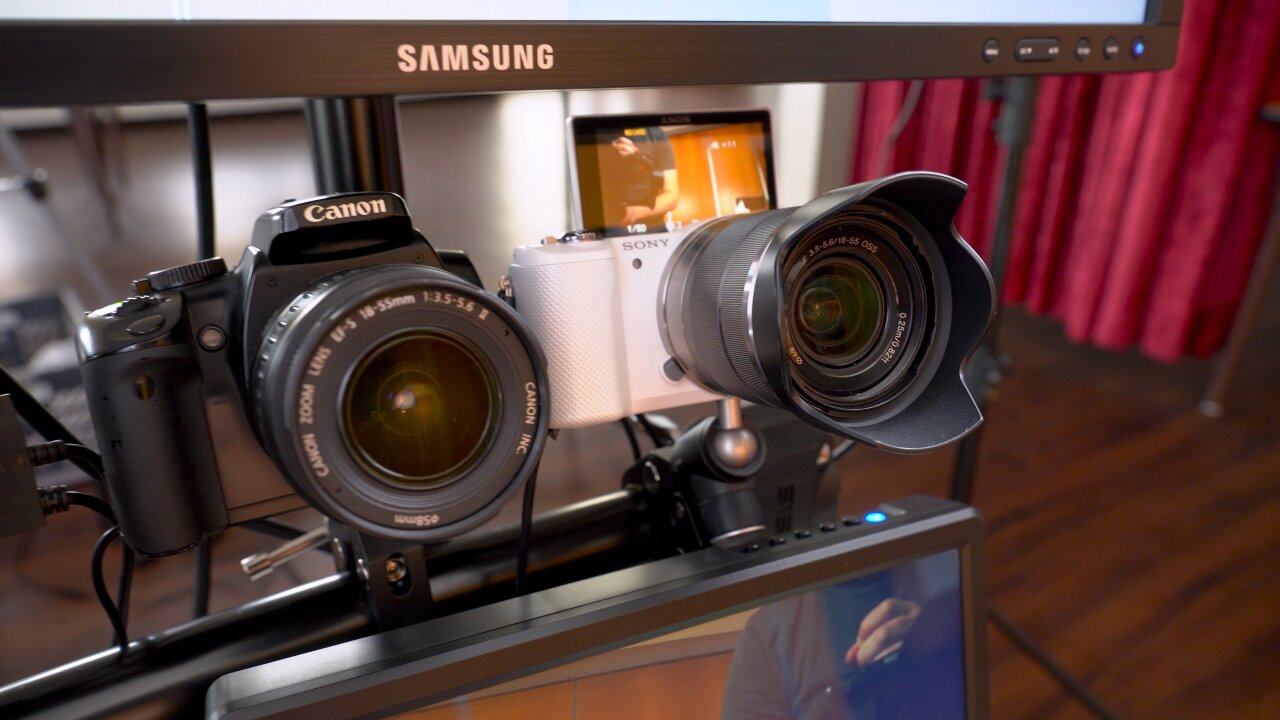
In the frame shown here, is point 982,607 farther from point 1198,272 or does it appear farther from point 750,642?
point 1198,272

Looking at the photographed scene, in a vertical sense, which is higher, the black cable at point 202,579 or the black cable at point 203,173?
the black cable at point 203,173

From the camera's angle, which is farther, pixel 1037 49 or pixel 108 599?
pixel 1037 49

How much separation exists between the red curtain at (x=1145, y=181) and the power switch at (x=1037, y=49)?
1.09m

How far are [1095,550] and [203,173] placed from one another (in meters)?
1.32

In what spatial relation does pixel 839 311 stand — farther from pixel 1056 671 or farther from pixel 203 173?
pixel 1056 671

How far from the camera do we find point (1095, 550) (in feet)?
4.42

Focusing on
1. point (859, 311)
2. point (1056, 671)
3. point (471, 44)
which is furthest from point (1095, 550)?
point (471, 44)

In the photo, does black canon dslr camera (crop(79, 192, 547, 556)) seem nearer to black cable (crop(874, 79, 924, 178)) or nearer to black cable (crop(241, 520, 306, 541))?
black cable (crop(241, 520, 306, 541))

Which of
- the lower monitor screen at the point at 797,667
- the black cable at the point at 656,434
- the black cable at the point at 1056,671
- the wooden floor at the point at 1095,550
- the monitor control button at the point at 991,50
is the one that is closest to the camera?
the lower monitor screen at the point at 797,667

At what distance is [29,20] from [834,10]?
404mm

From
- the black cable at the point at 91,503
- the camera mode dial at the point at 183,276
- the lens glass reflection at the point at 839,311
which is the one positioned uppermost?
the camera mode dial at the point at 183,276

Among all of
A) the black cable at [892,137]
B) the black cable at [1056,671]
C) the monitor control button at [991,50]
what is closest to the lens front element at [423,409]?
the monitor control button at [991,50]

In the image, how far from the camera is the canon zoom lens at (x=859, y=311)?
45 cm

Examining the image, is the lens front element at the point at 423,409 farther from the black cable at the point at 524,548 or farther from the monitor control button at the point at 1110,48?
the monitor control button at the point at 1110,48
